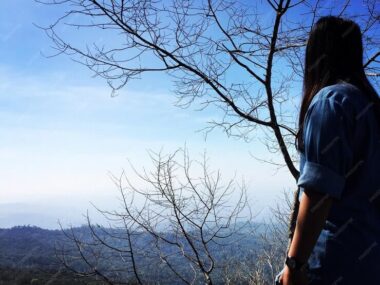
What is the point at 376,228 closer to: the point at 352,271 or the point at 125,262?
the point at 352,271

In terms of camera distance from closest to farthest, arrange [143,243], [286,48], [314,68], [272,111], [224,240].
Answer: [314,68] < [272,111] < [286,48] < [143,243] < [224,240]

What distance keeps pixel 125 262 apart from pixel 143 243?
1.68ft

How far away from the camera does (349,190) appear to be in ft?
3.58

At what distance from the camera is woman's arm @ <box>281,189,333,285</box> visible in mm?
1012

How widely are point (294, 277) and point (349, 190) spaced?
28 cm

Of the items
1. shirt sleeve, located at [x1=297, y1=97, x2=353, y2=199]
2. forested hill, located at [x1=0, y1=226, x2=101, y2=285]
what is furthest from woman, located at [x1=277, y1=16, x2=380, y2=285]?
forested hill, located at [x1=0, y1=226, x2=101, y2=285]

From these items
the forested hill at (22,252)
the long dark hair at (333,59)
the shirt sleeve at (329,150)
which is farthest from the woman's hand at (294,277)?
the forested hill at (22,252)

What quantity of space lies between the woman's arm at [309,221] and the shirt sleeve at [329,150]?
24 millimetres

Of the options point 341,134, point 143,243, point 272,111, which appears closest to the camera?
point 341,134

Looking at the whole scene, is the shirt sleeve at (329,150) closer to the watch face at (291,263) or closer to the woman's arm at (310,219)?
the woman's arm at (310,219)

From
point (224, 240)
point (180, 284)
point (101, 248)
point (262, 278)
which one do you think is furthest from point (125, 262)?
point (262, 278)

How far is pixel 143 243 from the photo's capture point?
521 cm

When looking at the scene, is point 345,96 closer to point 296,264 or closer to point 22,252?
point 296,264

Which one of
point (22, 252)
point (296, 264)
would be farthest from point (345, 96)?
point (22, 252)
